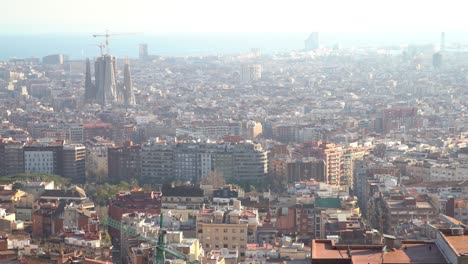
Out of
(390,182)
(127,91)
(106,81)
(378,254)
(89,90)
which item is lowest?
(127,91)

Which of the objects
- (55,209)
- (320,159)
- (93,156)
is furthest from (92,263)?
(93,156)

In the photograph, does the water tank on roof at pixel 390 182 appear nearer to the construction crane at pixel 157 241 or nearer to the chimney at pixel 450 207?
the chimney at pixel 450 207

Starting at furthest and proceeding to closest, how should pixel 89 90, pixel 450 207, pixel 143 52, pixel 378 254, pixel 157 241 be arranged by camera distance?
pixel 143 52, pixel 89 90, pixel 450 207, pixel 157 241, pixel 378 254

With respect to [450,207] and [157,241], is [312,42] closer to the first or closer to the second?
[450,207]

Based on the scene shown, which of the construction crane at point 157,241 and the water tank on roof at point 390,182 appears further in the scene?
the water tank on roof at point 390,182

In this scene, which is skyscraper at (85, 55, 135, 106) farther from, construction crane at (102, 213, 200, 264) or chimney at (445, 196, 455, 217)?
chimney at (445, 196, 455, 217)

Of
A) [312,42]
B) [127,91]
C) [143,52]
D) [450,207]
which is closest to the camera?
[450,207]

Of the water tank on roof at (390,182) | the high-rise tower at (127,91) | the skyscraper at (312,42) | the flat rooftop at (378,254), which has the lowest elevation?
the skyscraper at (312,42)

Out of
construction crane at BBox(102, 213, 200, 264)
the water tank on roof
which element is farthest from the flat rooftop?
the water tank on roof

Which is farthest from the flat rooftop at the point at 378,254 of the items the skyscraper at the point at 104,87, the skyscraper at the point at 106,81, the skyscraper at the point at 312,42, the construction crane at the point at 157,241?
the skyscraper at the point at 312,42

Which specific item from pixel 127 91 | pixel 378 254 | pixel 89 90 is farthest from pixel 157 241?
pixel 127 91
